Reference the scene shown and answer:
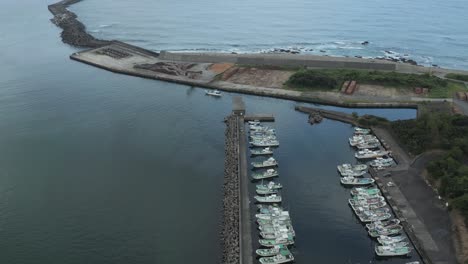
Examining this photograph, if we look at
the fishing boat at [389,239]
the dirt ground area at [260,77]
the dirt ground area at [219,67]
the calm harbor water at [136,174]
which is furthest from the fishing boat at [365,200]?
the dirt ground area at [219,67]

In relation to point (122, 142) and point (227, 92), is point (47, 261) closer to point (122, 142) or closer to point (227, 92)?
point (122, 142)

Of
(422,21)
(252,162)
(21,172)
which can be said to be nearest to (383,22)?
(422,21)

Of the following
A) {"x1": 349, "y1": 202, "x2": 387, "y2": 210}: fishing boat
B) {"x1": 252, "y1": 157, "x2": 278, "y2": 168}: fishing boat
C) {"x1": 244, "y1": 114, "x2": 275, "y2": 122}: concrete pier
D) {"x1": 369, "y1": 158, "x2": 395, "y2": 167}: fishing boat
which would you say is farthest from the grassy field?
{"x1": 349, "y1": 202, "x2": 387, "y2": 210}: fishing boat

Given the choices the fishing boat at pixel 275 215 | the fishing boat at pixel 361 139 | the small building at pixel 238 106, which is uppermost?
the small building at pixel 238 106

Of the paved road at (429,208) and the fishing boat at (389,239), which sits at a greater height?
the paved road at (429,208)

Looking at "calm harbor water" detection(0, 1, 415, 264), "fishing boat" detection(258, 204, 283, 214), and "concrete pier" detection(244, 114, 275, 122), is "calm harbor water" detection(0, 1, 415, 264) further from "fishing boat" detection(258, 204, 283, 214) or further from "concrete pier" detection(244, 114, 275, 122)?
"concrete pier" detection(244, 114, 275, 122)

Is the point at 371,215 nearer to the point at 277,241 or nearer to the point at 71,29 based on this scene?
the point at 277,241

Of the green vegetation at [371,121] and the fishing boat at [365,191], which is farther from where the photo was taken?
the green vegetation at [371,121]

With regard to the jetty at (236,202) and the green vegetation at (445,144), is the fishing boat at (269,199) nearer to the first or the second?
the jetty at (236,202)
